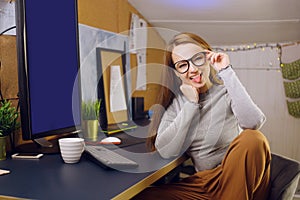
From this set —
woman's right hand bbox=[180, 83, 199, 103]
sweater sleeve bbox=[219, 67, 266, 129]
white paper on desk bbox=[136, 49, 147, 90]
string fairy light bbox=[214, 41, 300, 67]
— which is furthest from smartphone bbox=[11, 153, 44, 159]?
string fairy light bbox=[214, 41, 300, 67]

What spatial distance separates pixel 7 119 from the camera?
1.26m

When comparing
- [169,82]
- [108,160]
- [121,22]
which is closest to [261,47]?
[121,22]

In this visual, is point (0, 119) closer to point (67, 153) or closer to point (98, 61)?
point (67, 153)

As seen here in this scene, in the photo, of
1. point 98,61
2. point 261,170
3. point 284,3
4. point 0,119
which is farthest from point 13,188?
point 284,3

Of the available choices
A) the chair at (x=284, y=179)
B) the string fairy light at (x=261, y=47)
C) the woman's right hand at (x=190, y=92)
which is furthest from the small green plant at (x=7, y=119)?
the string fairy light at (x=261, y=47)

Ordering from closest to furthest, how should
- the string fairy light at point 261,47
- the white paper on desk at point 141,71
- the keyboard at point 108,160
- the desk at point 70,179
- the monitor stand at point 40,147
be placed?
the desk at point 70,179 → the keyboard at point 108,160 → the monitor stand at point 40,147 → the white paper on desk at point 141,71 → the string fairy light at point 261,47

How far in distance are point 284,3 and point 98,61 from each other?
4.56ft

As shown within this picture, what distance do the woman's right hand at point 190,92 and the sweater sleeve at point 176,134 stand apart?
0.08 ft

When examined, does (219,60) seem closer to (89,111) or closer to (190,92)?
(190,92)

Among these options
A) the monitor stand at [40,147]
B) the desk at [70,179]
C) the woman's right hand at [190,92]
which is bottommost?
the desk at [70,179]

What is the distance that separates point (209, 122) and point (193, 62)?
0.24 m

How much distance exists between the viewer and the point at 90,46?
6.83ft

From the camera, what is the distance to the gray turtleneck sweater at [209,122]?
1.26 meters

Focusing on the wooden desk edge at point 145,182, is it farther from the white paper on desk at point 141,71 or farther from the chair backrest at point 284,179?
the white paper on desk at point 141,71
